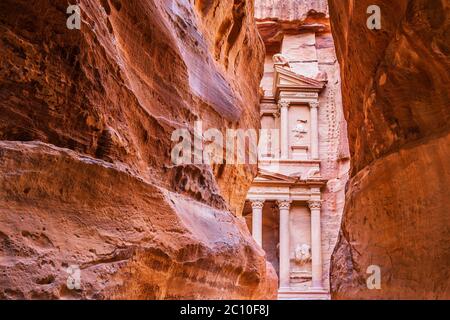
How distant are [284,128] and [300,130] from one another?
0.90 metres

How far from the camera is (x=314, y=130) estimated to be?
91.2 feet

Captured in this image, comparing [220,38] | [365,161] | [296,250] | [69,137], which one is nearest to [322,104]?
[296,250]

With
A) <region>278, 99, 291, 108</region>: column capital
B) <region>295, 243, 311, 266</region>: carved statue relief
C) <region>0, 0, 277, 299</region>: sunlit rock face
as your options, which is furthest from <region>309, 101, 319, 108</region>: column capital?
<region>0, 0, 277, 299</region>: sunlit rock face

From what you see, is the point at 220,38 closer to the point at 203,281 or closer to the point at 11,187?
the point at 203,281

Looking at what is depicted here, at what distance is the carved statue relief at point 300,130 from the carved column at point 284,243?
12.7 feet

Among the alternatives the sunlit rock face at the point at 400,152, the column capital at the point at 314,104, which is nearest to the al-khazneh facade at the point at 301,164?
the column capital at the point at 314,104

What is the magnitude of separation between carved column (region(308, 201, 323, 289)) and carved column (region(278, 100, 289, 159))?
318 centimetres

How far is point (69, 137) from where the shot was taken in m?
4.27

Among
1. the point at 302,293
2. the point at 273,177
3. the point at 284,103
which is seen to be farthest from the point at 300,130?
the point at 302,293

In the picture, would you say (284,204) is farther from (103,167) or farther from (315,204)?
(103,167)

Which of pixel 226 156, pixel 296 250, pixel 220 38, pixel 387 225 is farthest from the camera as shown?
pixel 296 250

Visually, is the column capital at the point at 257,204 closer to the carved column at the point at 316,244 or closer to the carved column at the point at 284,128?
the carved column at the point at 316,244

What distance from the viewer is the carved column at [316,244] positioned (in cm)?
2497

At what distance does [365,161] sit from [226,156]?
3.02 meters
